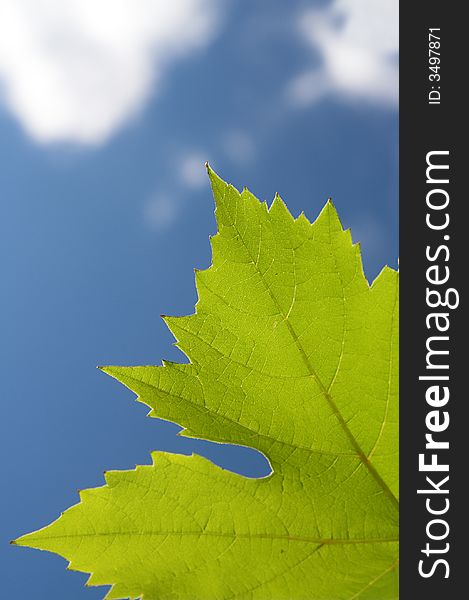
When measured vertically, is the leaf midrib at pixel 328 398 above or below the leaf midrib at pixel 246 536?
above

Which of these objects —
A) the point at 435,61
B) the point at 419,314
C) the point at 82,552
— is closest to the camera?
the point at 82,552

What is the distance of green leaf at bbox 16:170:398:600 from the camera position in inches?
44.8

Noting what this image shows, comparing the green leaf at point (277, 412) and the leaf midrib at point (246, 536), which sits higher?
the green leaf at point (277, 412)

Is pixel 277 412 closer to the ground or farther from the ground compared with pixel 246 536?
farther from the ground

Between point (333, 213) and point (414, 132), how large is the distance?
0.30m

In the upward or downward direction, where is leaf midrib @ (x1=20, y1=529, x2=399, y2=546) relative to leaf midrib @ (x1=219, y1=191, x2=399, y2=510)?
downward

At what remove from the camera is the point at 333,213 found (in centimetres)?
119

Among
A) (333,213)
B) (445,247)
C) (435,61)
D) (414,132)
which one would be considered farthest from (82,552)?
(435,61)

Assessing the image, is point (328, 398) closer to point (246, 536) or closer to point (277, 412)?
point (277, 412)

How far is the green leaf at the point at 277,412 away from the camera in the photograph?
114 cm

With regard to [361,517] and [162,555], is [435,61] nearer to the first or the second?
[361,517]

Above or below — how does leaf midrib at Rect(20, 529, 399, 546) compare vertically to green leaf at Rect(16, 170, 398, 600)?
below

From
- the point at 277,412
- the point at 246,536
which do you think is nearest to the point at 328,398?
the point at 277,412

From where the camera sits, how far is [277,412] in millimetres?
1187
